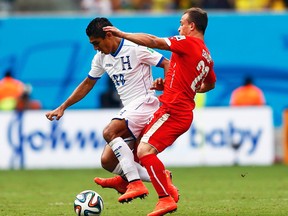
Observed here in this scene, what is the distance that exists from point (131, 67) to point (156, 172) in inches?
65.9

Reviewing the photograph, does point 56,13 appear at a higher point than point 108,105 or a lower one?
higher

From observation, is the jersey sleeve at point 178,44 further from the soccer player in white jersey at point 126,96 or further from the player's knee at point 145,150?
the soccer player in white jersey at point 126,96

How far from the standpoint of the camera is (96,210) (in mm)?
10047

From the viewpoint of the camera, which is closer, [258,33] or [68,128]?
[68,128]

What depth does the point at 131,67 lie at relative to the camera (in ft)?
35.7

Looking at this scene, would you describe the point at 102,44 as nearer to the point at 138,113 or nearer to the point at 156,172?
the point at 138,113

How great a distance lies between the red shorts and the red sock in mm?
158

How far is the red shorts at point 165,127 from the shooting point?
9820 mm

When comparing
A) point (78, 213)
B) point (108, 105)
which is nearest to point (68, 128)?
point (108, 105)

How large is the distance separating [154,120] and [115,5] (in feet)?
52.6

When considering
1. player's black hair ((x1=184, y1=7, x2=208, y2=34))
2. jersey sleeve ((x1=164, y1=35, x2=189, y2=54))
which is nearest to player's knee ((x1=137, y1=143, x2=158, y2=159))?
jersey sleeve ((x1=164, y1=35, x2=189, y2=54))

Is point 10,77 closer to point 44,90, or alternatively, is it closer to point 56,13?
point 44,90

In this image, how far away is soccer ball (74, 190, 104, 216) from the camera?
10.0 meters

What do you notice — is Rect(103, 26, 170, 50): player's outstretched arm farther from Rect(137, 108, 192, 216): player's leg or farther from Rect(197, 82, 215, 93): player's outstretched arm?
Rect(197, 82, 215, 93): player's outstretched arm
